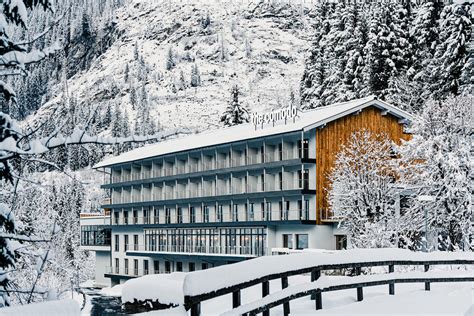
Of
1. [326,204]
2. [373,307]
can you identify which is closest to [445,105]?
[326,204]

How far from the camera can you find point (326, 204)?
5547 cm

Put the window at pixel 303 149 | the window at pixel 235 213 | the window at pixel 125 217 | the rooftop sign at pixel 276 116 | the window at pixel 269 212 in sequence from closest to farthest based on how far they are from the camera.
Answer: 1. the window at pixel 303 149
2. the window at pixel 269 212
3. the rooftop sign at pixel 276 116
4. the window at pixel 235 213
5. the window at pixel 125 217

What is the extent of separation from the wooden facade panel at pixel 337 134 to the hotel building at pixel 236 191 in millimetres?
75

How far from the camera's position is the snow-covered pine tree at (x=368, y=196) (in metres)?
45.2

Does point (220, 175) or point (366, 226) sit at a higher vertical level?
point (220, 175)

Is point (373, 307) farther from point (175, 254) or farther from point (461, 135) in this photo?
point (175, 254)

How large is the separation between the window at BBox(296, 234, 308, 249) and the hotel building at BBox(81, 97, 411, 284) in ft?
0.25

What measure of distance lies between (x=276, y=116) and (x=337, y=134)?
6051 mm

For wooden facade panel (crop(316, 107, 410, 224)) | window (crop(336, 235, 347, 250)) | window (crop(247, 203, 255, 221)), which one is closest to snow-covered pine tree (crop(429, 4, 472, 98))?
wooden facade panel (crop(316, 107, 410, 224))

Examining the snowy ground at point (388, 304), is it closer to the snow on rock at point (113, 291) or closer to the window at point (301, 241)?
the window at point (301, 241)

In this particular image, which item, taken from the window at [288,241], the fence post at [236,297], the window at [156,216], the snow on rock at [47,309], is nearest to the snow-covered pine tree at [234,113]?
the window at [156,216]

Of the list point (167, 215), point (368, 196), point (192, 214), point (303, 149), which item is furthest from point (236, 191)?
point (368, 196)

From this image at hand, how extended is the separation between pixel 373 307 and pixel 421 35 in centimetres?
6164

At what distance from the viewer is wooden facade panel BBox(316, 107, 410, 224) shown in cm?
5559
